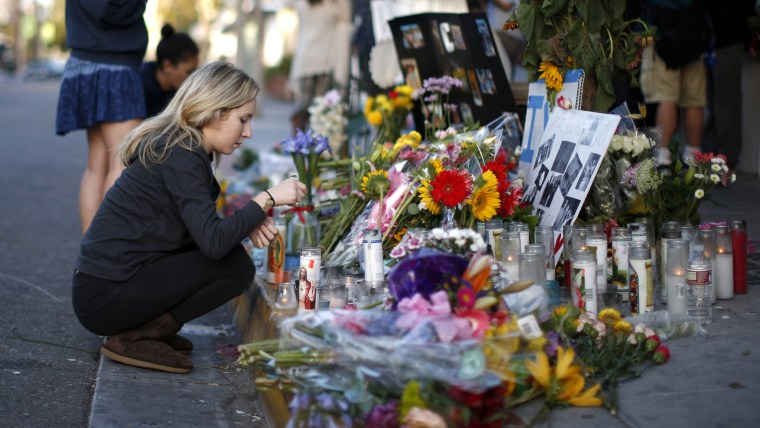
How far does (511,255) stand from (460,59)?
246cm

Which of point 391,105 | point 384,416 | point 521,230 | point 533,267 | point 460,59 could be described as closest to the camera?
point 384,416

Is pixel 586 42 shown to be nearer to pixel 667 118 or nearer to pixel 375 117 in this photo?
pixel 375 117

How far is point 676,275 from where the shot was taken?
4012mm

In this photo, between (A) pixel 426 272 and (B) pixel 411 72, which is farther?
(B) pixel 411 72

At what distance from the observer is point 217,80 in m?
4.15

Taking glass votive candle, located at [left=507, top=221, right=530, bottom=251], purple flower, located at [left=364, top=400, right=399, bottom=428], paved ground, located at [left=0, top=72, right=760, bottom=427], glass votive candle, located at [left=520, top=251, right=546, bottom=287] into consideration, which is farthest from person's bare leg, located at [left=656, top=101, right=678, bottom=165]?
purple flower, located at [left=364, top=400, right=399, bottom=428]

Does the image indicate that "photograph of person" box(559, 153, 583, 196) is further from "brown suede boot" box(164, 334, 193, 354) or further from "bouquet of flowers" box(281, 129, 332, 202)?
"brown suede boot" box(164, 334, 193, 354)

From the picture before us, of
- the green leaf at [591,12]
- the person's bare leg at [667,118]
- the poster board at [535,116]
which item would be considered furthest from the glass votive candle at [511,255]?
the person's bare leg at [667,118]

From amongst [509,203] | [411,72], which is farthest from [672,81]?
[509,203]

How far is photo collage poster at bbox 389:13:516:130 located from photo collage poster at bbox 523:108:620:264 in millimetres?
974

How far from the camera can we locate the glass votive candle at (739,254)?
432 centimetres

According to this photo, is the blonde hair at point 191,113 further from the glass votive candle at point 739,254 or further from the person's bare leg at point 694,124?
the person's bare leg at point 694,124

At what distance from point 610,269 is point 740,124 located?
12.5 ft

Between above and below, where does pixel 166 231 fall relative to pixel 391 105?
below
